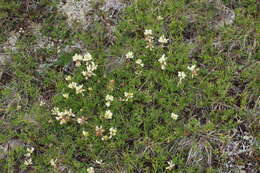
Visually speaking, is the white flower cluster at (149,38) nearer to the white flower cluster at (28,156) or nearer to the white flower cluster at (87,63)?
the white flower cluster at (87,63)

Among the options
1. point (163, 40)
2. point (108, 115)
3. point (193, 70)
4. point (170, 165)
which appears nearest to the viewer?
point (170, 165)

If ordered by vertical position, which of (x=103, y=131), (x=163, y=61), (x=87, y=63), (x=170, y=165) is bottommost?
(x=170, y=165)

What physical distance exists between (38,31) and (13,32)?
416mm

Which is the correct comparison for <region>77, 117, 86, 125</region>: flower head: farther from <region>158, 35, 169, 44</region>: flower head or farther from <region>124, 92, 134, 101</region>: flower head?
<region>158, 35, 169, 44</region>: flower head

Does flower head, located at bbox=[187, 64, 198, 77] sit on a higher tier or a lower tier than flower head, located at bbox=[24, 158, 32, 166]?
higher

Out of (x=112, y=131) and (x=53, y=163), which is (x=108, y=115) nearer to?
(x=112, y=131)

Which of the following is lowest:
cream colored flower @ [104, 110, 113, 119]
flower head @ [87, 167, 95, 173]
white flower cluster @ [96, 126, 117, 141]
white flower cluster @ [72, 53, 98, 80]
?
flower head @ [87, 167, 95, 173]

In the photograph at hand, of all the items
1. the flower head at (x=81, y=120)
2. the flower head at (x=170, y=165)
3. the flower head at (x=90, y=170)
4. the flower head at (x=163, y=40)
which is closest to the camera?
the flower head at (x=170, y=165)

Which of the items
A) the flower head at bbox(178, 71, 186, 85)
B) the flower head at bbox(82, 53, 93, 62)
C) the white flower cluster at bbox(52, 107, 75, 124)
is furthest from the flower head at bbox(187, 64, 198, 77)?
the white flower cluster at bbox(52, 107, 75, 124)

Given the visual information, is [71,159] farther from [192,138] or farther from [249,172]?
[249,172]

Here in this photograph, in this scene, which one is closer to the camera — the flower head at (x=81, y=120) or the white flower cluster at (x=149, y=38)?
the flower head at (x=81, y=120)

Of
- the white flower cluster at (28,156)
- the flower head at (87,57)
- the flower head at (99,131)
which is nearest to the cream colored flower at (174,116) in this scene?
the flower head at (99,131)

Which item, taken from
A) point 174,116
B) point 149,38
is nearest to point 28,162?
point 174,116

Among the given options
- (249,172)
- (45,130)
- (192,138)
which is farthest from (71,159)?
(249,172)
